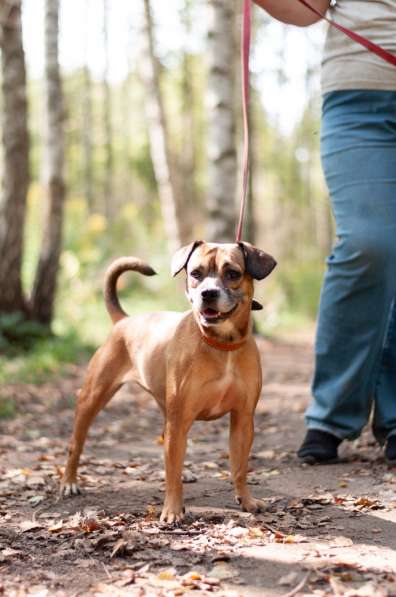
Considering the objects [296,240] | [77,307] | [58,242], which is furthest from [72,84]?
[58,242]

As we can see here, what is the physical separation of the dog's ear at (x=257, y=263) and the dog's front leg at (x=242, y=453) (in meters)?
0.68

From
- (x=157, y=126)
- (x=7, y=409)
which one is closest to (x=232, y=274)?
(x=7, y=409)

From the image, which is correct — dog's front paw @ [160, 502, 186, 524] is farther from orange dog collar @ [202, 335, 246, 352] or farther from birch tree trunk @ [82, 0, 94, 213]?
birch tree trunk @ [82, 0, 94, 213]

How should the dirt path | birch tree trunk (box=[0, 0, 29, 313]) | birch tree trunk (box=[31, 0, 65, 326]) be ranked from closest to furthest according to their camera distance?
the dirt path, birch tree trunk (box=[0, 0, 29, 313]), birch tree trunk (box=[31, 0, 65, 326])

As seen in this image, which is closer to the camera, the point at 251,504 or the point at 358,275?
the point at 251,504

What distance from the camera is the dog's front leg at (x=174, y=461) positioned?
3721mm

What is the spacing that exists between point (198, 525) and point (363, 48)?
2637mm

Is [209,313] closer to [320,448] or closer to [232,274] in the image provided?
[232,274]

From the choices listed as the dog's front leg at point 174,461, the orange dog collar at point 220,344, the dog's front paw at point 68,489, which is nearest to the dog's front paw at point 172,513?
the dog's front leg at point 174,461

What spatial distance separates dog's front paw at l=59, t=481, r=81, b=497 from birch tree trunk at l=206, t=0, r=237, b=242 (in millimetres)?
8242

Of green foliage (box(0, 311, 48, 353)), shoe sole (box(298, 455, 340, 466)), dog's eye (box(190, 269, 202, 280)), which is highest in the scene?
dog's eye (box(190, 269, 202, 280))

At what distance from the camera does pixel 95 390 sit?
4449 mm

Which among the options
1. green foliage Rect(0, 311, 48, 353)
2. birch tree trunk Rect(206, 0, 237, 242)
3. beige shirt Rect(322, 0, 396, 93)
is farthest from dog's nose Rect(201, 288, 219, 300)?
birch tree trunk Rect(206, 0, 237, 242)

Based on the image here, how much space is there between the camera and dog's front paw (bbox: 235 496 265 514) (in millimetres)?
3900
